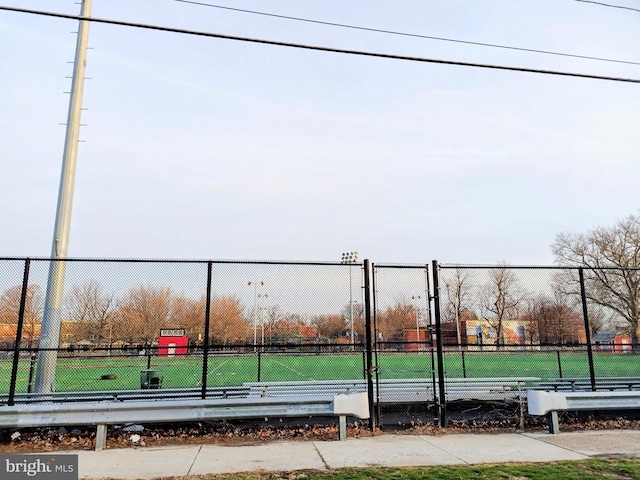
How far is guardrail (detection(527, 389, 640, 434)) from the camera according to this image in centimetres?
770

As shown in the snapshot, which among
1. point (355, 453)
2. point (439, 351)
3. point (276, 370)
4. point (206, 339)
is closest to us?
point (355, 453)

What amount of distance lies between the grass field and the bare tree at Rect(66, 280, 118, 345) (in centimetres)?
322

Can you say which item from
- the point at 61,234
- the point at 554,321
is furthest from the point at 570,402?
the point at 61,234

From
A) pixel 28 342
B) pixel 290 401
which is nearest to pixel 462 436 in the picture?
pixel 290 401

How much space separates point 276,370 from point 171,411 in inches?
703

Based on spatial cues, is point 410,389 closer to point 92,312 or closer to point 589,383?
point 589,383

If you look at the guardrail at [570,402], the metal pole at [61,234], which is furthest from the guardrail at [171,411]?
the guardrail at [570,402]

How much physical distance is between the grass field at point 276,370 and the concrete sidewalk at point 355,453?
4387mm

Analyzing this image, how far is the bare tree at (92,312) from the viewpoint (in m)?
8.17

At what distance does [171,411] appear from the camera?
277 inches

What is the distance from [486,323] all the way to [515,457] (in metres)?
4.26

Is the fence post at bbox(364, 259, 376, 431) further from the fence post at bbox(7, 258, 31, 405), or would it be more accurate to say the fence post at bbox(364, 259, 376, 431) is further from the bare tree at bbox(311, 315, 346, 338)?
the fence post at bbox(7, 258, 31, 405)

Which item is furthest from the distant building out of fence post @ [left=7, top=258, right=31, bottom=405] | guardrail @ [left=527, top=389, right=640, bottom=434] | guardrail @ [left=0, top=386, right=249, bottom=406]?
fence post @ [left=7, top=258, right=31, bottom=405]

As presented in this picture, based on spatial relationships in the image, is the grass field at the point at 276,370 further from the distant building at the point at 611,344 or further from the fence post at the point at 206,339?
the fence post at the point at 206,339
